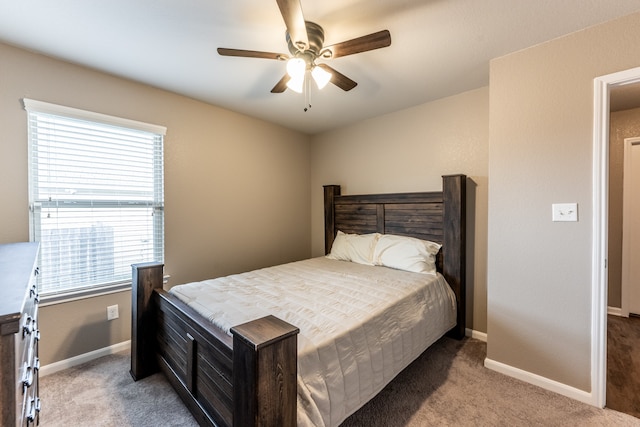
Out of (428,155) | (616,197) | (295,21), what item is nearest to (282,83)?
(295,21)

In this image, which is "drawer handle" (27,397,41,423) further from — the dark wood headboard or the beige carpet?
the dark wood headboard

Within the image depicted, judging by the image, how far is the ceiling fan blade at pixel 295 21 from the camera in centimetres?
121

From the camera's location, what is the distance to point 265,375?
965 mm

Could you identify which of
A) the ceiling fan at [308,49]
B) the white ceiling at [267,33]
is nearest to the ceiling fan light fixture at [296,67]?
the ceiling fan at [308,49]

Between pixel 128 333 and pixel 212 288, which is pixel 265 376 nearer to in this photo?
pixel 212 288

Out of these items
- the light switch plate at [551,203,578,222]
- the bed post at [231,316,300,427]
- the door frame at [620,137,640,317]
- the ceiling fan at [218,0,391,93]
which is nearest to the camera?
the bed post at [231,316,300,427]

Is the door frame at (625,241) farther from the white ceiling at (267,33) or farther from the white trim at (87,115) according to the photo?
the white trim at (87,115)

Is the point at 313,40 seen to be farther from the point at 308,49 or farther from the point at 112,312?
the point at 112,312

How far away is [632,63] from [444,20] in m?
1.12

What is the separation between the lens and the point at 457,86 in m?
2.51

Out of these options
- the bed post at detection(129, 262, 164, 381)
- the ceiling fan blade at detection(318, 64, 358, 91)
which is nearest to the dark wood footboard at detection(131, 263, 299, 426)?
the bed post at detection(129, 262, 164, 381)

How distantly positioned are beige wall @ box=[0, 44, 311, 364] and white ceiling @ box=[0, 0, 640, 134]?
0.66 ft

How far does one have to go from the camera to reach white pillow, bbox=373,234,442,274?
2.55 metres

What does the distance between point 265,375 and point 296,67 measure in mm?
1591
